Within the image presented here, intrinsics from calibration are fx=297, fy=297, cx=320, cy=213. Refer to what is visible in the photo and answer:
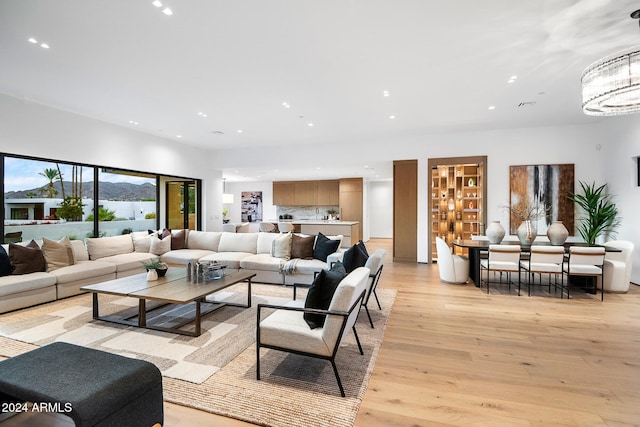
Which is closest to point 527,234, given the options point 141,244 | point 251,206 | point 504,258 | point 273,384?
point 504,258

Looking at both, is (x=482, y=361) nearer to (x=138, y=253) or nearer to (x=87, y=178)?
(x=138, y=253)

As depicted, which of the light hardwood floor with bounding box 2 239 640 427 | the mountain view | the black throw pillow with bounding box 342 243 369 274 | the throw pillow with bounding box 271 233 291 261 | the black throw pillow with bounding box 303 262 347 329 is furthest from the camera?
the throw pillow with bounding box 271 233 291 261

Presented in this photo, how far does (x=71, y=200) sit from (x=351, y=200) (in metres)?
8.18

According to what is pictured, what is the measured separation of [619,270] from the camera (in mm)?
4695

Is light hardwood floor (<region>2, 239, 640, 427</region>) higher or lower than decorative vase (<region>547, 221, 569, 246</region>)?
lower

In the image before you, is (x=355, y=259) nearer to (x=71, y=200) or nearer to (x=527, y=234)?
(x=527, y=234)

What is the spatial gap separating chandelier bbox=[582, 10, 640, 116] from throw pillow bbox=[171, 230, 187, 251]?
22.3 feet

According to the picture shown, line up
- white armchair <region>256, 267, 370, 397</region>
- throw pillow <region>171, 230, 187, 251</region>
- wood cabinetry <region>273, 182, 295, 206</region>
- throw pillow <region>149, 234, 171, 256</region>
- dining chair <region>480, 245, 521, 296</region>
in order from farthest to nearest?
1. wood cabinetry <region>273, 182, 295, 206</region>
2. throw pillow <region>171, 230, 187, 251</region>
3. throw pillow <region>149, 234, 171, 256</region>
4. dining chair <region>480, 245, 521, 296</region>
5. white armchair <region>256, 267, 370, 397</region>

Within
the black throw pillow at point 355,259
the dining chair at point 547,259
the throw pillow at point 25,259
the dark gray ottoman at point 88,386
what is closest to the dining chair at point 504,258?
the dining chair at point 547,259

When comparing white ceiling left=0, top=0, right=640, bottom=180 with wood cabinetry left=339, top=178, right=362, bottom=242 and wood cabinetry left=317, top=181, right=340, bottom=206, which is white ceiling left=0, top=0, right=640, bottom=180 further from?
wood cabinetry left=317, top=181, right=340, bottom=206

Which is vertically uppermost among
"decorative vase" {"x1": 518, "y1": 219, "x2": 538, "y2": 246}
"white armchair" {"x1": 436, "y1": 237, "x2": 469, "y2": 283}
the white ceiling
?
the white ceiling

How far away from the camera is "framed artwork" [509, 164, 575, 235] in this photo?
6.35 meters

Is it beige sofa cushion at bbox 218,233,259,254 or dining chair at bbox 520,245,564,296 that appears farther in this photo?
beige sofa cushion at bbox 218,233,259,254

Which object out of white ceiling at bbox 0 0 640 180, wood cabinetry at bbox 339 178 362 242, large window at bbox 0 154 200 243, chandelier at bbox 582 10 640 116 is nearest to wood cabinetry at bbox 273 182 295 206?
wood cabinetry at bbox 339 178 362 242
